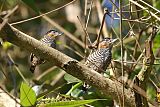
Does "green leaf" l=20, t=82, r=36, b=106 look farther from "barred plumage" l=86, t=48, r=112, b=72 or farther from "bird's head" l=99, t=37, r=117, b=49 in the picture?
"bird's head" l=99, t=37, r=117, b=49

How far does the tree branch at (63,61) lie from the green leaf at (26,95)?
0.14 m

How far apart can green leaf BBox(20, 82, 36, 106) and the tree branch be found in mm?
137

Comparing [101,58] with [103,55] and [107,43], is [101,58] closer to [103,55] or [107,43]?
[103,55]

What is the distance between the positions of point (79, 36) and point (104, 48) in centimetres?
114

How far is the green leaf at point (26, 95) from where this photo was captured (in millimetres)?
1549

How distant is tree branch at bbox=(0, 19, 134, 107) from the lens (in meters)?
1.58

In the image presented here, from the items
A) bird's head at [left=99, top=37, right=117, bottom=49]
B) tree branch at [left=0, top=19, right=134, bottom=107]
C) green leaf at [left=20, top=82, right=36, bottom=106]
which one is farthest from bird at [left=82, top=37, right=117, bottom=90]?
green leaf at [left=20, top=82, right=36, bottom=106]

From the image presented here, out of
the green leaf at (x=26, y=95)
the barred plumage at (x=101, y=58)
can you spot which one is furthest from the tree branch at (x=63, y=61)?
the barred plumage at (x=101, y=58)

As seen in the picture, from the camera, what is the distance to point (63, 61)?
1639 millimetres

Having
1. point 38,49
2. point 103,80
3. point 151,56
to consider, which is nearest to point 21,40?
point 38,49

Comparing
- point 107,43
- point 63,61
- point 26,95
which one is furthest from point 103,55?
point 26,95

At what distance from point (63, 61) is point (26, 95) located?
183 millimetres

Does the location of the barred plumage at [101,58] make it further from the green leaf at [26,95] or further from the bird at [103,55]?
the green leaf at [26,95]

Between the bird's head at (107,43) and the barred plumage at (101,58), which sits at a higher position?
the bird's head at (107,43)
